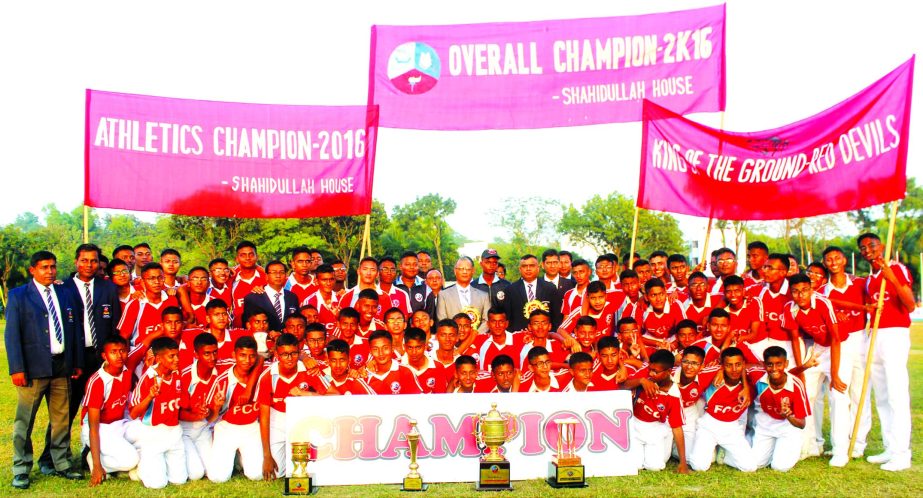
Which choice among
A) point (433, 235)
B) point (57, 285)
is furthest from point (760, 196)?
point (433, 235)

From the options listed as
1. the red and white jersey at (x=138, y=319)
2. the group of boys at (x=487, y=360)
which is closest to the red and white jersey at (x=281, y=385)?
the group of boys at (x=487, y=360)

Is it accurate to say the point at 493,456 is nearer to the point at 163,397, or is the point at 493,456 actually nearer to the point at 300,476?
the point at 300,476

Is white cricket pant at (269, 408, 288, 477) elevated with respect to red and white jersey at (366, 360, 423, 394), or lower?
lower

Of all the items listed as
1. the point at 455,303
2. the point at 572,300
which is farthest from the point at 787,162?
the point at 455,303

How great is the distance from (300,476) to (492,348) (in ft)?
8.61

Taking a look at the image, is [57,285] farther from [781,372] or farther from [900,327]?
[900,327]

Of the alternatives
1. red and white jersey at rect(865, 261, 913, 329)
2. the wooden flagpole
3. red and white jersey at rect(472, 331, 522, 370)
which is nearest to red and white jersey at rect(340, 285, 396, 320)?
red and white jersey at rect(472, 331, 522, 370)

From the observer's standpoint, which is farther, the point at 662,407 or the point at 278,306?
the point at 278,306

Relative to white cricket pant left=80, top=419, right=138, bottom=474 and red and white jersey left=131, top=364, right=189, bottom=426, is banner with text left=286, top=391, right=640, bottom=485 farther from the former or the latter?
white cricket pant left=80, top=419, right=138, bottom=474

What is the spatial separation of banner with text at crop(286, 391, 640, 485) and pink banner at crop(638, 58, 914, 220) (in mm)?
3156

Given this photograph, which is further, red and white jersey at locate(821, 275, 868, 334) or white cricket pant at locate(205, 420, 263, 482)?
red and white jersey at locate(821, 275, 868, 334)

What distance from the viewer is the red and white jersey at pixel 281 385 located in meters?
6.95

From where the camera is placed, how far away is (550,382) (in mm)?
7043

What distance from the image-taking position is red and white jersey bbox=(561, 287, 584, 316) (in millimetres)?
8334
